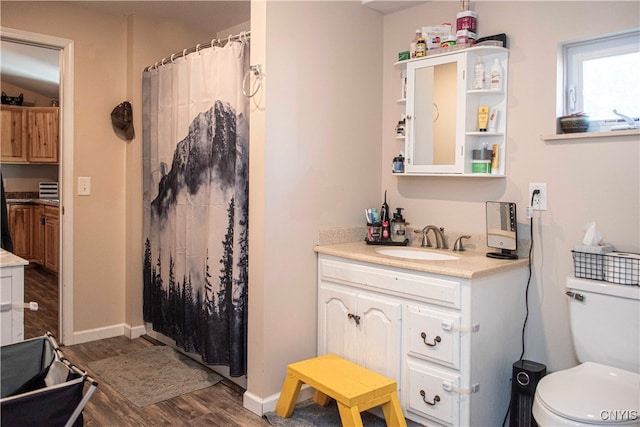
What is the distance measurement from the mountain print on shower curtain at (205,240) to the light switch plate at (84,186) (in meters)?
0.48

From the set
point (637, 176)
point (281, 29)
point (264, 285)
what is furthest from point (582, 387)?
point (281, 29)

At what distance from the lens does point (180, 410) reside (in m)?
2.51

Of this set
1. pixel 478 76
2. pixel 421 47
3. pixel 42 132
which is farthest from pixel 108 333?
pixel 42 132

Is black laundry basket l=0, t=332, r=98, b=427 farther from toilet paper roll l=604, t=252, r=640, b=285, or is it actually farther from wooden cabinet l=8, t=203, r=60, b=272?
wooden cabinet l=8, t=203, r=60, b=272

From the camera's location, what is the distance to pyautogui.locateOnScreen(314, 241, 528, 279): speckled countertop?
6.68 feet

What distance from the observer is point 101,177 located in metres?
3.52

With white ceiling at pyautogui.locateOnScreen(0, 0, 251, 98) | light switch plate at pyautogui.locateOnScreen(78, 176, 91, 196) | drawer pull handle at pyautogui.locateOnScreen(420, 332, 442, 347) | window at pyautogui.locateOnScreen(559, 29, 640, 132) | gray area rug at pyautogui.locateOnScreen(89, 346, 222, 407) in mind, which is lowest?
gray area rug at pyautogui.locateOnScreen(89, 346, 222, 407)

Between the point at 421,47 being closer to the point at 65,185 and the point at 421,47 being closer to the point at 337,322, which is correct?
the point at 337,322

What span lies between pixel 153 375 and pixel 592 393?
7.47ft

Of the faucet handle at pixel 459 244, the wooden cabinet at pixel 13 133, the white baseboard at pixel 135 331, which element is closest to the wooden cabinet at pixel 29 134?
the wooden cabinet at pixel 13 133

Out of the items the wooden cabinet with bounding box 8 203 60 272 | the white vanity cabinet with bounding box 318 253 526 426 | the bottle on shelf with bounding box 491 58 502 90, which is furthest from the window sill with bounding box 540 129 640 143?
the wooden cabinet with bounding box 8 203 60 272

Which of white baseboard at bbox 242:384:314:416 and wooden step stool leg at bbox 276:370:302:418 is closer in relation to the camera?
wooden step stool leg at bbox 276:370:302:418

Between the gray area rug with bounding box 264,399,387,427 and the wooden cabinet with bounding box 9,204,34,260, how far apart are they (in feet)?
15.3

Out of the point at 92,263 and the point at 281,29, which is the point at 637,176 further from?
the point at 92,263
